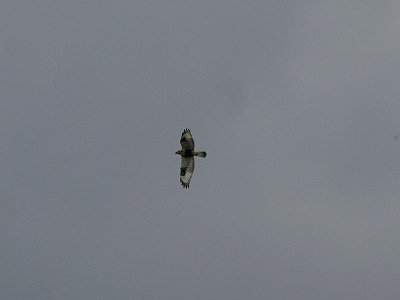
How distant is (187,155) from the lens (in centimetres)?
4647

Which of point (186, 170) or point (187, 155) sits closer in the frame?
point (187, 155)

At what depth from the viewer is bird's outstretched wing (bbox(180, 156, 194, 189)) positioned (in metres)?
46.5

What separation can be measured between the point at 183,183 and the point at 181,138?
3.42 metres

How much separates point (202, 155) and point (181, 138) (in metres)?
2.08

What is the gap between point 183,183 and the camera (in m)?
46.3

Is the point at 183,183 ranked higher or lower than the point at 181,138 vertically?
lower

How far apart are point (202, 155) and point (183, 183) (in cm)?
259

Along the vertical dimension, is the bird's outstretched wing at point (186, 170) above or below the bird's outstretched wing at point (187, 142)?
below

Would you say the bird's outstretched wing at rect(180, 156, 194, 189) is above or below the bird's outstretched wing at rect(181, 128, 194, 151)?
below

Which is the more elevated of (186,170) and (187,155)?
(187,155)

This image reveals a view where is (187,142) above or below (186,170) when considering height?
above

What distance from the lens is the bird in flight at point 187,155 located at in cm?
4609

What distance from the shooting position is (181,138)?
152 ft

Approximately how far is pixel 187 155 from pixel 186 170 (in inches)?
49.8
